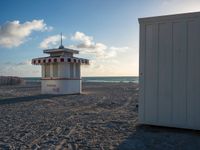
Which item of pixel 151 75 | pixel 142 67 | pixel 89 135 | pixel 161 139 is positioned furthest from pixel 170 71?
pixel 89 135

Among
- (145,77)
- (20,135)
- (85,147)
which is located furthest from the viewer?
(145,77)

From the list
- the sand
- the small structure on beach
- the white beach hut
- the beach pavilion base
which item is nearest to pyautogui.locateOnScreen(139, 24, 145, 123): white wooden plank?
the white beach hut

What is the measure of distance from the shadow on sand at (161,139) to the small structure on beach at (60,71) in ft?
31.8

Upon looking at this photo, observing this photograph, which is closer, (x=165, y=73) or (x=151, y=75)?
(x=165, y=73)

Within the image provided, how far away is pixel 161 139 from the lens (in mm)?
4363

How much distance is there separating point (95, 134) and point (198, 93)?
7.50 ft

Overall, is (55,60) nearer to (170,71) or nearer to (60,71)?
(60,71)

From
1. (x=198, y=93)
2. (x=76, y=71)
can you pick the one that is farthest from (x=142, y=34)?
(x=76, y=71)

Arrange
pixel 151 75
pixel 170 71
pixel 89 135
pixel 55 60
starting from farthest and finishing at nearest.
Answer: pixel 55 60 < pixel 151 75 < pixel 170 71 < pixel 89 135

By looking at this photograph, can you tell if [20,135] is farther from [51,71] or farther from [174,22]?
[51,71]

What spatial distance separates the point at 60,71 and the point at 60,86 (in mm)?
925

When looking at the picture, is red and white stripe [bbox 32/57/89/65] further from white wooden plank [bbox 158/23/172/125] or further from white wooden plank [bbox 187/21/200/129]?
white wooden plank [bbox 187/21/200/129]

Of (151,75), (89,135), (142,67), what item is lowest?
(89,135)

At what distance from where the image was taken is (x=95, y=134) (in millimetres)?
4789
